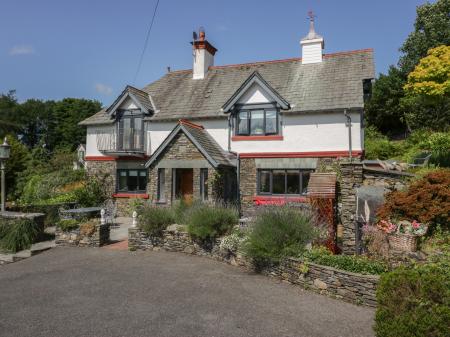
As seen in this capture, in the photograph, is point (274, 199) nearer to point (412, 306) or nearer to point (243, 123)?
point (243, 123)

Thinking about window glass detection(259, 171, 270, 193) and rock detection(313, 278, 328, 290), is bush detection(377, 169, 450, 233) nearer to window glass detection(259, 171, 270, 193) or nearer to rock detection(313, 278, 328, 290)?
rock detection(313, 278, 328, 290)

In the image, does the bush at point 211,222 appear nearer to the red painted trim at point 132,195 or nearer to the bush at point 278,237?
the bush at point 278,237

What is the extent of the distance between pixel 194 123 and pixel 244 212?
5.62 meters

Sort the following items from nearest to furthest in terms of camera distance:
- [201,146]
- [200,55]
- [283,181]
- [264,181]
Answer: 1. [201,146]
2. [283,181]
3. [264,181]
4. [200,55]

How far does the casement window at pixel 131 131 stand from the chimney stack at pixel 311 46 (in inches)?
400

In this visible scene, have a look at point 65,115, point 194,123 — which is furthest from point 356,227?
point 65,115

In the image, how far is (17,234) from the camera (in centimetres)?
1267

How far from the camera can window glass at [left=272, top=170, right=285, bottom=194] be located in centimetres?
1773

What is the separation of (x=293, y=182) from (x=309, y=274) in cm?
972

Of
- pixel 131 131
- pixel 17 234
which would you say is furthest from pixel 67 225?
pixel 131 131

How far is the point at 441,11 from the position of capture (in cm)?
3056

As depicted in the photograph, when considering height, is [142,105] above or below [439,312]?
above

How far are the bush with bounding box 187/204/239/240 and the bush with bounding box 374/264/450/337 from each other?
593 cm

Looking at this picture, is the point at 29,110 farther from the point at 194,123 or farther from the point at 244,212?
the point at 244,212
